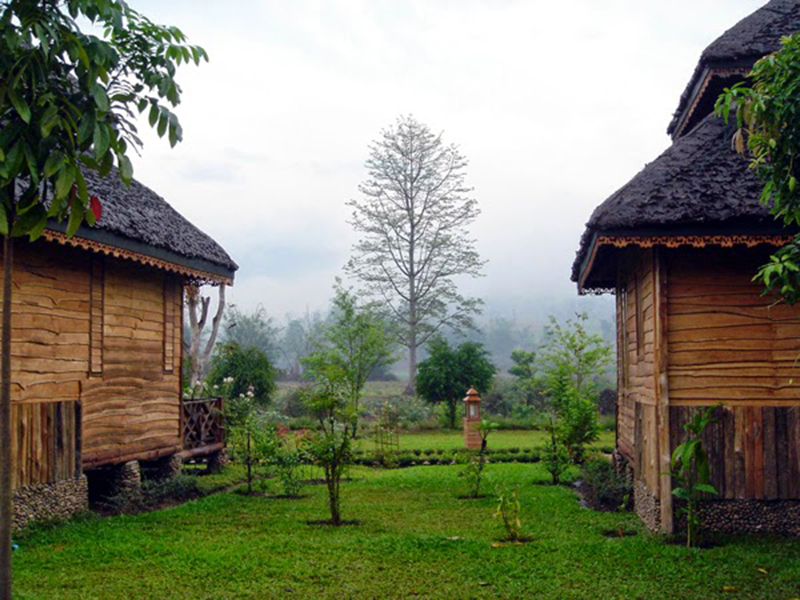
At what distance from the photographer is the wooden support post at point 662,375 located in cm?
869

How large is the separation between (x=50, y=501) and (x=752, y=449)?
782cm

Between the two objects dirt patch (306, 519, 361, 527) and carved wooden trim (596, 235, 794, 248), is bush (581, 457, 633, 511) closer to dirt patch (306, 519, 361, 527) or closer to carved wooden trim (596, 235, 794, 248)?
dirt patch (306, 519, 361, 527)

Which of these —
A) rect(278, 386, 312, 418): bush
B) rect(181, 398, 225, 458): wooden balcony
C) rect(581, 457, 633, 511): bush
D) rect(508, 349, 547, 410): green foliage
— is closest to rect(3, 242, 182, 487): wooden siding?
rect(181, 398, 225, 458): wooden balcony

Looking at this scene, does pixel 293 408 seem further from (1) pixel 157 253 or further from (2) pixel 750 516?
(2) pixel 750 516

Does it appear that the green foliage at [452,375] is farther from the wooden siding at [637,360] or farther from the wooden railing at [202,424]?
the wooden siding at [637,360]

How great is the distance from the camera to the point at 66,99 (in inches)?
180

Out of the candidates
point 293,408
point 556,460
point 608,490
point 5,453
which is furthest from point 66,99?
point 293,408

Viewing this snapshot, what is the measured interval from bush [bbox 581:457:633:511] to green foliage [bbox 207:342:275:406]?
1252 centimetres

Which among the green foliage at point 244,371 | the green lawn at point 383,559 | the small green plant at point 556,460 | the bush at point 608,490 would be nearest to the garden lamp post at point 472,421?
the green foliage at point 244,371

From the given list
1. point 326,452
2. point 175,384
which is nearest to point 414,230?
point 175,384

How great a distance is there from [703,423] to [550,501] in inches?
149

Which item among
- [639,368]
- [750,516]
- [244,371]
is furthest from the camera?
[244,371]

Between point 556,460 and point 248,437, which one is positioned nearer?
point 248,437

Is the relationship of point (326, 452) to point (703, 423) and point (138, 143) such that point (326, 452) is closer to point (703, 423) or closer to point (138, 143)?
point (703, 423)
